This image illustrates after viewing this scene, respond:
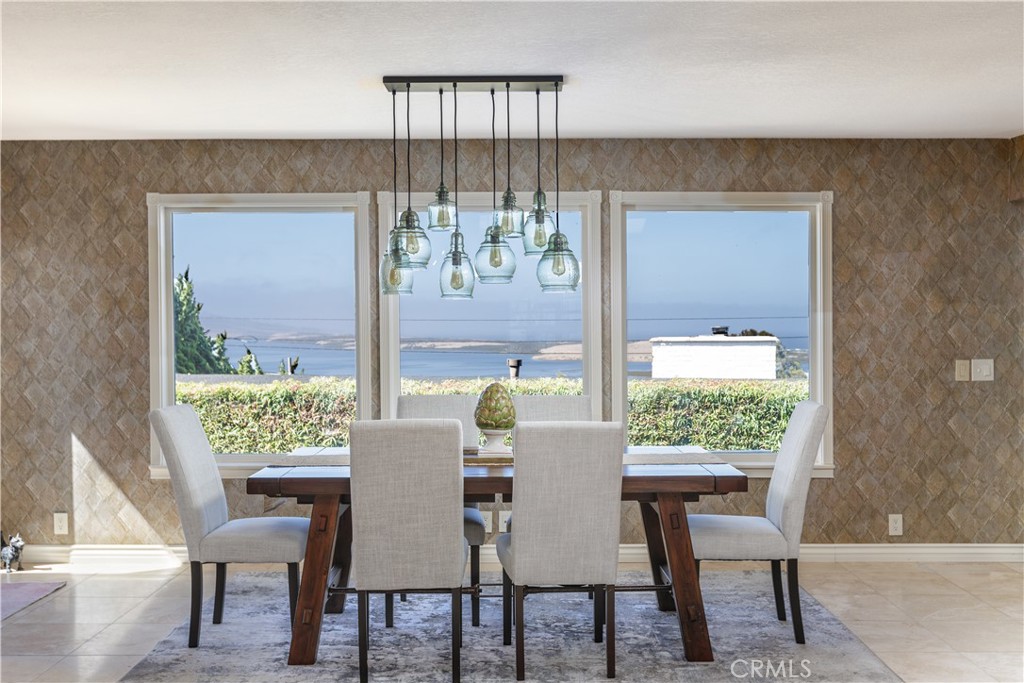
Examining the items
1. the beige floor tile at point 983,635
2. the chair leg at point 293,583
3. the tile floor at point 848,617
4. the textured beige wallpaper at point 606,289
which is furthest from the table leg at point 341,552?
the beige floor tile at point 983,635

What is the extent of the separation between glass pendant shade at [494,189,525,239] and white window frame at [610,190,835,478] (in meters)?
1.50

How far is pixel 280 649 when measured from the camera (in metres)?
3.71

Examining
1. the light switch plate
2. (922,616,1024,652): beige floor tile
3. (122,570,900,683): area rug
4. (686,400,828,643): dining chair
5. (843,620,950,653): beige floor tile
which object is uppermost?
the light switch plate

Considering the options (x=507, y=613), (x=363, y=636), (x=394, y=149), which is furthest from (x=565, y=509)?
(x=394, y=149)

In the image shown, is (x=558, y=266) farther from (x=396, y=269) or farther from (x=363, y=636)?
(x=363, y=636)

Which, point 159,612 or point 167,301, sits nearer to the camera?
point 159,612

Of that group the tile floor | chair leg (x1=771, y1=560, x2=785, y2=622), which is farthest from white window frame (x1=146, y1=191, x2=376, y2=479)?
chair leg (x1=771, y1=560, x2=785, y2=622)

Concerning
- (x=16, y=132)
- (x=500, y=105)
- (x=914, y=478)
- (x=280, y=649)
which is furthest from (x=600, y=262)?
(x=16, y=132)

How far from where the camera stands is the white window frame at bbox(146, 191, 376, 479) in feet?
16.9

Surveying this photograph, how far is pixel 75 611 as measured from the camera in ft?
→ 14.0

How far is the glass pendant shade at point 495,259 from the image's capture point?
3.72 metres

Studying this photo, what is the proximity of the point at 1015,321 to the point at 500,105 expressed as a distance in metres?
3.21

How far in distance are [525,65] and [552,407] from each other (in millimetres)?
1729

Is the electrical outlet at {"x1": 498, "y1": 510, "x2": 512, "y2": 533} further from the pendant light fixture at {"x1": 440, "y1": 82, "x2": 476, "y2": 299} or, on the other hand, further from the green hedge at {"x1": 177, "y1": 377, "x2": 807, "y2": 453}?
the pendant light fixture at {"x1": 440, "y1": 82, "x2": 476, "y2": 299}
